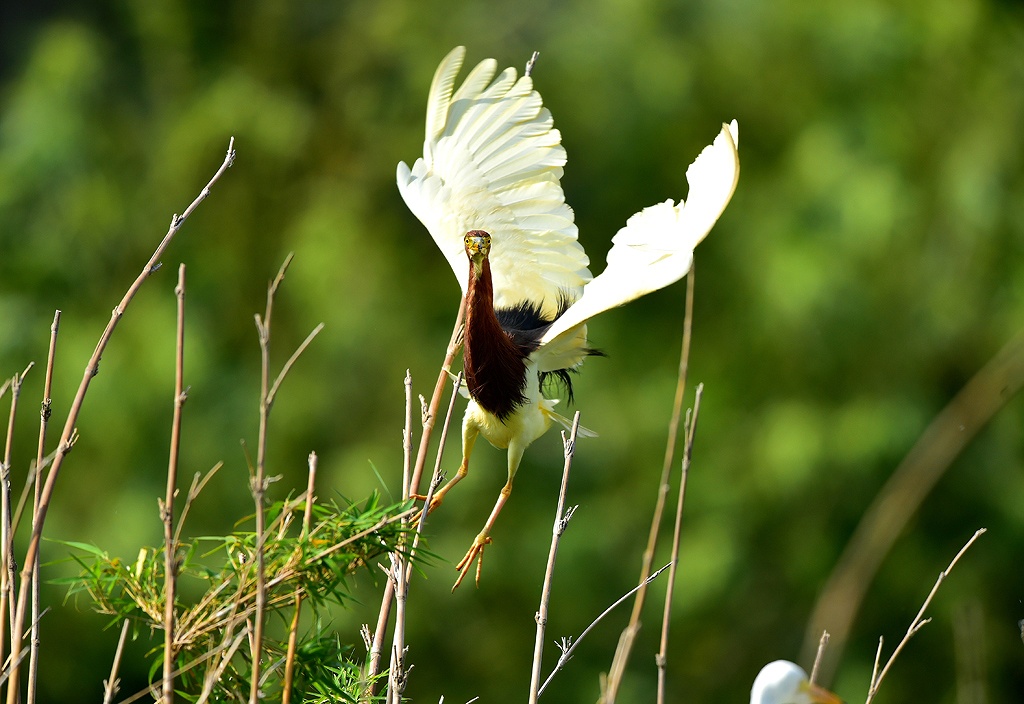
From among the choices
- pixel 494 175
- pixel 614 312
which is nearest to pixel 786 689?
pixel 494 175

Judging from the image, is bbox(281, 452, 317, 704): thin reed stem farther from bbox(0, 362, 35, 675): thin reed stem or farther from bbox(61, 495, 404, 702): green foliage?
bbox(0, 362, 35, 675): thin reed stem

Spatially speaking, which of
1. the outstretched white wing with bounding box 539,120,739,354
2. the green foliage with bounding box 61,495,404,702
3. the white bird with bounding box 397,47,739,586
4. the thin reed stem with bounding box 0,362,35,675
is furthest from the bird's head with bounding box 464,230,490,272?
the thin reed stem with bounding box 0,362,35,675

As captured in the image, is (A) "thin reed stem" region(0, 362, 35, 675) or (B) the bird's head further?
(B) the bird's head

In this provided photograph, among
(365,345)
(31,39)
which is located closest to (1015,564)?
(365,345)

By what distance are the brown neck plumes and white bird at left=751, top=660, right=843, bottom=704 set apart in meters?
0.46

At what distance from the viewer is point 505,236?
5.37ft

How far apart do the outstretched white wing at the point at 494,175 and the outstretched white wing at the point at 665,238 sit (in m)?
0.20

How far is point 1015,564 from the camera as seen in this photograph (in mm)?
4352

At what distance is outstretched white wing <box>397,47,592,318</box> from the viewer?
1602 millimetres

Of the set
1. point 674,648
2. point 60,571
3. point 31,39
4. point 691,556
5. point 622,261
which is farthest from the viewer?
point 31,39

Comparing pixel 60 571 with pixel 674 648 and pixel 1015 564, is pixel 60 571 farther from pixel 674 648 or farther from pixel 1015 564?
pixel 1015 564

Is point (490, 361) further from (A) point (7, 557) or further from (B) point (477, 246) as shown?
(A) point (7, 557)

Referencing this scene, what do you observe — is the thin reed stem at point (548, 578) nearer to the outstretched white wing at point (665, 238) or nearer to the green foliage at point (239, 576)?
the green foliage at point (239, 576)

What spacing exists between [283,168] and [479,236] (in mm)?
3745
